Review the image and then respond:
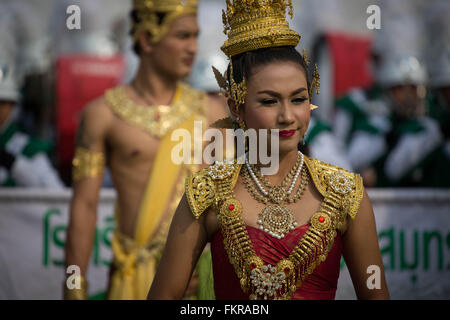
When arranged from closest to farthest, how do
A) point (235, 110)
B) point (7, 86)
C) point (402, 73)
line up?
point (235, 110) < point (7, 86) < point (402, 73)

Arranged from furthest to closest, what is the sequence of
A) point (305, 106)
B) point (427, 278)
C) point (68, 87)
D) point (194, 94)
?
point (68, 87)
point (427, 278)
point (194, 94)
point (305, 106)

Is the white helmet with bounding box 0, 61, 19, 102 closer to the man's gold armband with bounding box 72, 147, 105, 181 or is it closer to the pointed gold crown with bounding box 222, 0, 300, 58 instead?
the man's gold armband with bounding box 72, 147, 105, 181

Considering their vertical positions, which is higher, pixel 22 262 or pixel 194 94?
pixel 194 94

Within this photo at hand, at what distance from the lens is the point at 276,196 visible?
8.19ft

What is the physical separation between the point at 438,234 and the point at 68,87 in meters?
4.27

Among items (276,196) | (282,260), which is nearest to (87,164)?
(276,196)

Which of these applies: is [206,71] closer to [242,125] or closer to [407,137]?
[407,137]

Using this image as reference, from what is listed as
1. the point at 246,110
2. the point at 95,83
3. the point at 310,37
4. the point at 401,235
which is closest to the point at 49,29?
the point at 95,83

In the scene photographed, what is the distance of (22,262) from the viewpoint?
5395mm

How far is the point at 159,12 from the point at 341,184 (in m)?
2.33

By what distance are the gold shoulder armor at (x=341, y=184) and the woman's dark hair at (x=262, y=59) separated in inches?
14.0

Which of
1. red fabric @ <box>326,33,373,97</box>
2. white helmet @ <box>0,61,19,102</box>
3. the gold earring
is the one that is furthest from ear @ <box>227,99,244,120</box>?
red fabric @ <box>326,33,373,97</box>

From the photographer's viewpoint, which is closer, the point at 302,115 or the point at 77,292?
the point at 302,115

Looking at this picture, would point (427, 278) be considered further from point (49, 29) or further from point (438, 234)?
point (49, 29)
